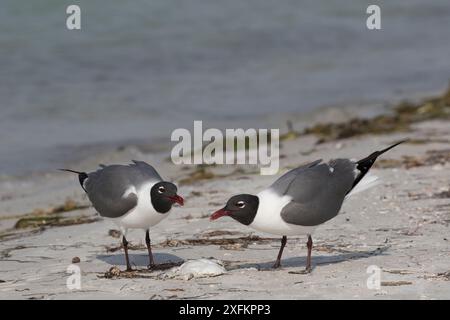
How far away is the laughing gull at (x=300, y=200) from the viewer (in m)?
5.16

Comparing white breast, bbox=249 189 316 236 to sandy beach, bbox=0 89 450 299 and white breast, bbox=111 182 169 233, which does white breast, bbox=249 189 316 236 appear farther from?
white breast, bbox=111 182 169 233

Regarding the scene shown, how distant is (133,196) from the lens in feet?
17.7

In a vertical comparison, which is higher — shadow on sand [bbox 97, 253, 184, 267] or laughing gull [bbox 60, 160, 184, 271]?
laughing gull [bbox 60, 160, 184, 271]

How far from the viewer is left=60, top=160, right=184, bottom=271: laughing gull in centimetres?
532

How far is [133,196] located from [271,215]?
81 centimetres

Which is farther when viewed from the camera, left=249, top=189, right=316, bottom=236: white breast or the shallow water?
the shallow water

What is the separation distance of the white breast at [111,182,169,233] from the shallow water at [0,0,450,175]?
5.07m

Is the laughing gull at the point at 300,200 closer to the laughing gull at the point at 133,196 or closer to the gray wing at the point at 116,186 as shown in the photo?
the laughing gull at the point at 133,196

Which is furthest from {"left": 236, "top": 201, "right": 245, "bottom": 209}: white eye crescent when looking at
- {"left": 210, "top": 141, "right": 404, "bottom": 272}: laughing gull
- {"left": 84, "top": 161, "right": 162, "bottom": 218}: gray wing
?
{"left": 84, "top": 161, "right": 162, "bottom": 218}: gray wing

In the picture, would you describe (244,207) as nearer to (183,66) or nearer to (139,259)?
(139,259)

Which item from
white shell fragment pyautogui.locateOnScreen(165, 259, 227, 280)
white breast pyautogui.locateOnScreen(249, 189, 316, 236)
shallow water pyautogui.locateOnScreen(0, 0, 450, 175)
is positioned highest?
shallow water pyautogui.locateOnScreen(0, 0, 450, 175)

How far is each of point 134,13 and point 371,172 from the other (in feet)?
38.0

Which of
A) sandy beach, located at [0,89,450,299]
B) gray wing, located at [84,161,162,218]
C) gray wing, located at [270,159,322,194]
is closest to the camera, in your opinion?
sandy beach, located at [0,89,450,299]

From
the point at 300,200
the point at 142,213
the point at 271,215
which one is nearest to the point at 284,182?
the point at 300,200
